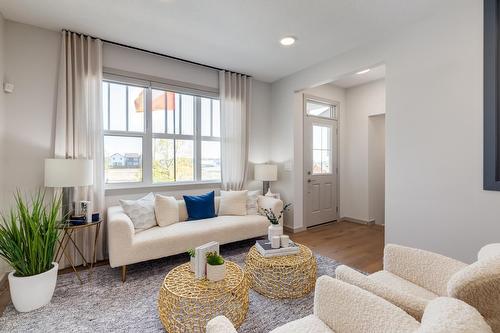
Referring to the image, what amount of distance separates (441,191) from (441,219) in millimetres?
267

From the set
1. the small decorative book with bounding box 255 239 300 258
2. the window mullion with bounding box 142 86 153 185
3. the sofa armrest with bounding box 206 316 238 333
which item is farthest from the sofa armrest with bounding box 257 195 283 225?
the sofa armrest with bounding box 206 316 238 333

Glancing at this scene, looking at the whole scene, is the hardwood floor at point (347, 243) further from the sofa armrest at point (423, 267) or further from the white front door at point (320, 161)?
the sofa armrest at point (423, 267)

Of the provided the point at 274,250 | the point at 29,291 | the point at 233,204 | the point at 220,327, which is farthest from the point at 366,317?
the point at 233,204

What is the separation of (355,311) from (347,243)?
2.74 metres

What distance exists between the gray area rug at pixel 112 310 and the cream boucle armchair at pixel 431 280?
2.44 ft

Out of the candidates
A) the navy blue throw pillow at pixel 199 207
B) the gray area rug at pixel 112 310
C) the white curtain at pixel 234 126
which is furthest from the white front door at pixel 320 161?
the gray area rug at pixel 112 310

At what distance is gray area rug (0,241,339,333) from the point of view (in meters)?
1.75

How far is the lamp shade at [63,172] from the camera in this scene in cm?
240

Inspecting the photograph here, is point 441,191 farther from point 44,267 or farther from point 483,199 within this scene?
point 44,267

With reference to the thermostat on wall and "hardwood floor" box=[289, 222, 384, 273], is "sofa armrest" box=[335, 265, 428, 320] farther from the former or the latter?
the thermostat on wall

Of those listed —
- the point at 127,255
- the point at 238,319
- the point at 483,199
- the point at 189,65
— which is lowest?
the point at 238,319

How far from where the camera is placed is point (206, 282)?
5.71 feet

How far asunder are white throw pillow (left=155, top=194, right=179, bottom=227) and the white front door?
2343 mm

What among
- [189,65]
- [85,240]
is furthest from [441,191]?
[85,240]
